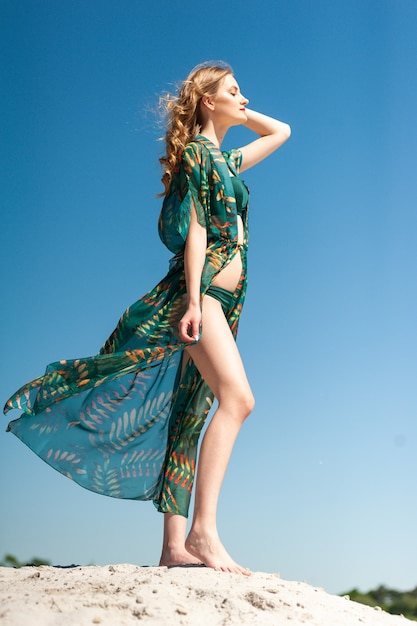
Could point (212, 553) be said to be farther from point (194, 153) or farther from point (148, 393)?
point (194, 153)

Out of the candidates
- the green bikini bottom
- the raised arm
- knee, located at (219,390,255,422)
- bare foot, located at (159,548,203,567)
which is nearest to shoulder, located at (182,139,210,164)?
the raised arm

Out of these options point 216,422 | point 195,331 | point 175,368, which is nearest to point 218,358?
point 195,331

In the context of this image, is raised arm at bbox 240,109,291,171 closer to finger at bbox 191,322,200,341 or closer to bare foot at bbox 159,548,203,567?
finger at bbox 191,322,200,341

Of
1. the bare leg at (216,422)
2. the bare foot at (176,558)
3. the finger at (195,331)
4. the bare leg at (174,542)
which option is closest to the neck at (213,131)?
the bare leg at (216,422)

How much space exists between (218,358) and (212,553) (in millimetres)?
840

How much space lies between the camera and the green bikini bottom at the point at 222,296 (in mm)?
3779

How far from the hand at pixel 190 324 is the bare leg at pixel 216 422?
8cm

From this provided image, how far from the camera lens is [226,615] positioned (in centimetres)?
276

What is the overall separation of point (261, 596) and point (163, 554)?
82 cm

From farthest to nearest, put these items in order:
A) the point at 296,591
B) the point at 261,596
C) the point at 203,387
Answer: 1. the point at 203,387
2. the point at 296,591
3. the point at 261,596

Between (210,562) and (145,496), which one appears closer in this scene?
(210,562)

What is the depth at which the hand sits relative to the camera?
3525 millimetres

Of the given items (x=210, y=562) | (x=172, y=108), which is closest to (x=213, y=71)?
(x=172, y=108)

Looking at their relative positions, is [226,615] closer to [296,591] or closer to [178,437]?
[296,591]
